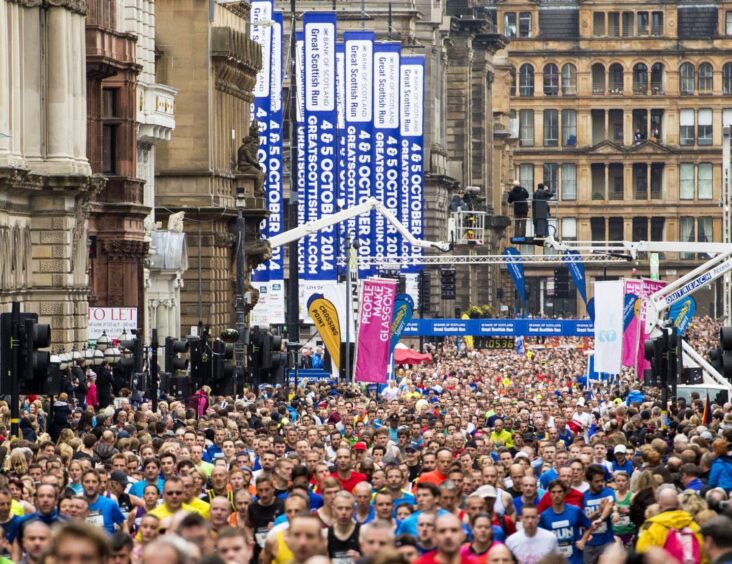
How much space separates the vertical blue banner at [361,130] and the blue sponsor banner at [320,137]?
2.10m

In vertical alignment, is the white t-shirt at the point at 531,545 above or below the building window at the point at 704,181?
below

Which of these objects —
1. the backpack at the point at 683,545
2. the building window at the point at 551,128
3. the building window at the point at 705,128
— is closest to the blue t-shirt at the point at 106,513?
the backpack at the point at 683,545

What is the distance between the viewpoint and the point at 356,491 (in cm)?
1789

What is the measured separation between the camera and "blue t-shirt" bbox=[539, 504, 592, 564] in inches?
747

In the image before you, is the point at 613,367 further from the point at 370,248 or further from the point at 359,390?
the point at 370,248

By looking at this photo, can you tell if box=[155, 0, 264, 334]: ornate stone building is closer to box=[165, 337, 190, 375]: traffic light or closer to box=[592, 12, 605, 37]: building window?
box=[165, 337, 190, 375]: traffic light

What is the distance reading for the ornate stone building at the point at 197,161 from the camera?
200 ft

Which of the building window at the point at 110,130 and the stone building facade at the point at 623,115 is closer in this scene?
the building window at the point at 110,130

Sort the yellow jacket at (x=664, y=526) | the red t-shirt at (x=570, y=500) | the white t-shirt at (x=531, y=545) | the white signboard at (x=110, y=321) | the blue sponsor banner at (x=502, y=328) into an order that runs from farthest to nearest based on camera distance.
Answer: the blue sponsor banner at (x=502, y=328) → the white signboard at (x=110, y=321) → the red t-shirt at (x=570, y=500) → the white t-shirt at (x=531, y=545) → the yellow jacket at (x=664, y=526)

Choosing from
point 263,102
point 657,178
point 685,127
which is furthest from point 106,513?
point 657,178

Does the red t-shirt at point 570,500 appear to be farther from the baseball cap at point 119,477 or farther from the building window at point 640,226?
the building window at point 640,226

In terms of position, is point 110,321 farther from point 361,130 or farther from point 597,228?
point 597,228

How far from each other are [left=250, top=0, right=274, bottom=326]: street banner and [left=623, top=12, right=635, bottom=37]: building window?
9340 centimetres

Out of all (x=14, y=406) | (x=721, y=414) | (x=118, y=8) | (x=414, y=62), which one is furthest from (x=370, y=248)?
(x=14, y=406)
